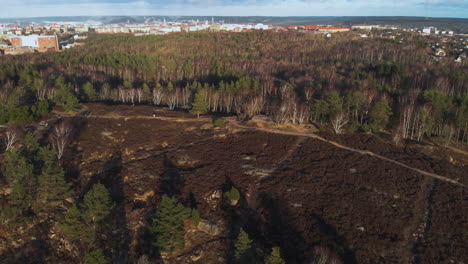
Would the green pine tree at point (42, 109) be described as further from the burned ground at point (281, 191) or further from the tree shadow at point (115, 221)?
the tree shadow at point (115, 221)

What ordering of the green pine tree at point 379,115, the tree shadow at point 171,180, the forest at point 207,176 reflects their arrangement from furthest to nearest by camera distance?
the green pine tree at point 379,115
the tree shadow at point 171,180
the forest at point 207,176

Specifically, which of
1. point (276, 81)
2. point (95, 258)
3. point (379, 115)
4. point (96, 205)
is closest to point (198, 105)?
point (379, 115)

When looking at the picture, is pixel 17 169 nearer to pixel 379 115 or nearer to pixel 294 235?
pixel 294 235

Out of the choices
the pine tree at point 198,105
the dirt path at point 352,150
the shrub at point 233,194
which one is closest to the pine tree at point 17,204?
the shrub at point 233,194

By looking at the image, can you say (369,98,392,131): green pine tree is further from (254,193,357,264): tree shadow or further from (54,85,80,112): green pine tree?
(54,85,80,112): green pine tree

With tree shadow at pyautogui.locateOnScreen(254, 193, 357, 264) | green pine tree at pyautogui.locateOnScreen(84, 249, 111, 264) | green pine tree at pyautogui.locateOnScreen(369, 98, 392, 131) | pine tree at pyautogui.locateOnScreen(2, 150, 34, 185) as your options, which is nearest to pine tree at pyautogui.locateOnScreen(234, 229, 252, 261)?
tree shadow at pyautogui.locateOnScreen(254, 193, 357, 264)
